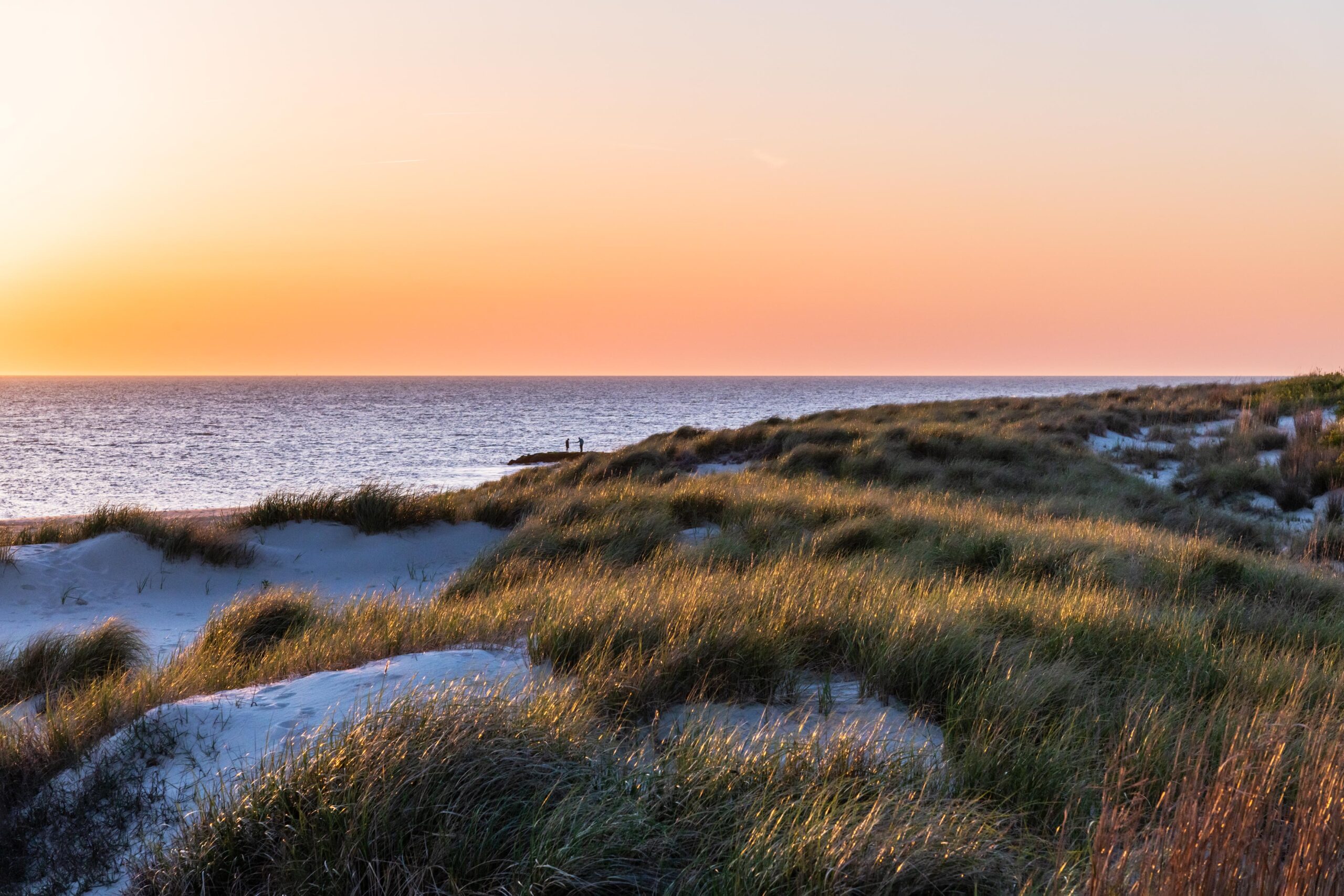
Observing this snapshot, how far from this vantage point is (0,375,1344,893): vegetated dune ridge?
7.93ft

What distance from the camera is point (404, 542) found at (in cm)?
1113

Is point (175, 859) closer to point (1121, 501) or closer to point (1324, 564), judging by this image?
point (1324, 564)

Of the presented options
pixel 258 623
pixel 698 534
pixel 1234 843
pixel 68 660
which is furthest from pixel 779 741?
pixel 698 534

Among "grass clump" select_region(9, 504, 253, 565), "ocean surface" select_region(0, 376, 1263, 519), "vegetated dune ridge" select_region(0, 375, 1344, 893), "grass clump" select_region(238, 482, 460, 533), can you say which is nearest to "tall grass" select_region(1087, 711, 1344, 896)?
"vegetated dune ridge" select_region(0, 375, 1344, 893)

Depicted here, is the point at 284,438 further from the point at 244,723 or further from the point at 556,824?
the point at 556,824

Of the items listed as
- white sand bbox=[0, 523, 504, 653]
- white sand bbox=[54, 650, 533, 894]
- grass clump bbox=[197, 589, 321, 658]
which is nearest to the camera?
white sand bbox=[54, 650, 533, 894]

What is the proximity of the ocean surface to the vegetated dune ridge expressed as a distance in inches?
391

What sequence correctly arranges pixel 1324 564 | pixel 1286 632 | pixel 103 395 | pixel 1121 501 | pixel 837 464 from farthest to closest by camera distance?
pixel 103 395
pixel 837 464
pixel 1121 501
pixel 1324 564
pixel 1286 632

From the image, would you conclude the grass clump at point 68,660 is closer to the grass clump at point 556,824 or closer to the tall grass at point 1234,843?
the grass clump at point 556,824

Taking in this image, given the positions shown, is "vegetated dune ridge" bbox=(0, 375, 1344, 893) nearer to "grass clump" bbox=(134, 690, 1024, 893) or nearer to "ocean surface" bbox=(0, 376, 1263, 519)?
"grass clump" bbox=(134, 690, 1024, 893)

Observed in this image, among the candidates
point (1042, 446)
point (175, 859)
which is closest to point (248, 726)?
point (175, 859)

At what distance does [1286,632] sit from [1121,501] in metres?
8.76

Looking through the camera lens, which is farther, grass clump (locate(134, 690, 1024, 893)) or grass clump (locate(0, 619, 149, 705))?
grass clump (locate(0, 619, 149, 705))

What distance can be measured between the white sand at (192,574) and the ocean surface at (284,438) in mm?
3583
